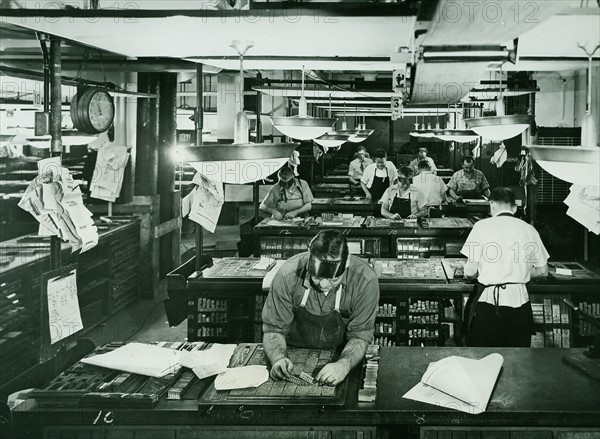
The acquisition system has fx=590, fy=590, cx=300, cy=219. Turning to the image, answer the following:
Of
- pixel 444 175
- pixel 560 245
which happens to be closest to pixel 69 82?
pixel 560 245

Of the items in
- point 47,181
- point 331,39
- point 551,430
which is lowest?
point 551,430

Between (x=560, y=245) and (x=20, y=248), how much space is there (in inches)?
315

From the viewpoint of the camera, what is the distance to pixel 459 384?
9.07 ft

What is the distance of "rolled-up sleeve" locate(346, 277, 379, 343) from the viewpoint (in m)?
3.45

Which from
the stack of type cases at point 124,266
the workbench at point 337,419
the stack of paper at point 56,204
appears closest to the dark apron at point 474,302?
the workbench at point 337,419

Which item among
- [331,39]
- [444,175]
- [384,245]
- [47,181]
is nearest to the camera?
[331,39]

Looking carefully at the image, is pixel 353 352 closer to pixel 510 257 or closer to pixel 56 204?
pixel 510 257

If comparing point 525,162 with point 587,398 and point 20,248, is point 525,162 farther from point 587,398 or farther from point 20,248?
point 20,248

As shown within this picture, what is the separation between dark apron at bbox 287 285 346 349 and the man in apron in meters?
1.66

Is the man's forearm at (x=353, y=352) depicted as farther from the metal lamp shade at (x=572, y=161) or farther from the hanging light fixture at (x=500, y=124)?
the hanging light fixture at (x=500, y=124)

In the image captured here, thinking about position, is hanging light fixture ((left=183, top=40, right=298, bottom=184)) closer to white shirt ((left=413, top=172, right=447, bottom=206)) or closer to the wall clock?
the wall clock

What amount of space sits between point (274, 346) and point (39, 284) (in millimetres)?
3505

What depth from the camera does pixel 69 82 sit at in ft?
18.1

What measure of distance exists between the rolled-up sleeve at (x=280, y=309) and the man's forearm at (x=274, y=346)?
72mm
